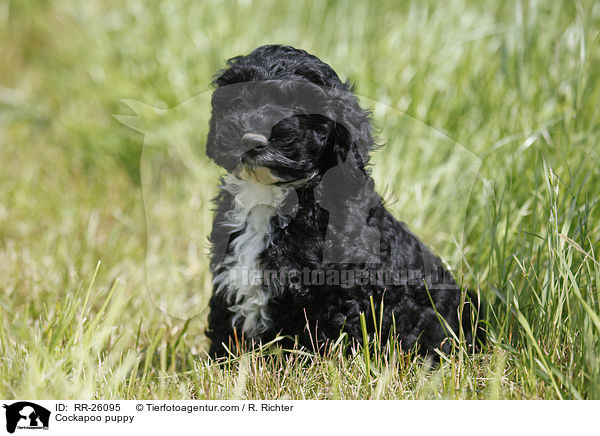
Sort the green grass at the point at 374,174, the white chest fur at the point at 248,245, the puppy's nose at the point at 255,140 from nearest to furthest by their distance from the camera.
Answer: the puppy's nose at the point at 255,140
the white chest fur at the point at 248,245
the green grass at the point at 374,174

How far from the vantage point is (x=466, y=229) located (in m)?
3.63

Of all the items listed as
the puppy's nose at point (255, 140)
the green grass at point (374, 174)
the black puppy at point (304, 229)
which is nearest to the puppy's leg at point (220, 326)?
the black puppy at point (304, 229)

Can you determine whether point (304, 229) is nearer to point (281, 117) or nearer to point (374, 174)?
point (281, 117)

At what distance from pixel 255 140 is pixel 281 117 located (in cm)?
13

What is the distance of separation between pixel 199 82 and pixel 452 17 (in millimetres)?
2320

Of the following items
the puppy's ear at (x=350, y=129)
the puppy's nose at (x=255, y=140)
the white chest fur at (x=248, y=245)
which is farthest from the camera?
the white chest fur at (x=248, y=245)

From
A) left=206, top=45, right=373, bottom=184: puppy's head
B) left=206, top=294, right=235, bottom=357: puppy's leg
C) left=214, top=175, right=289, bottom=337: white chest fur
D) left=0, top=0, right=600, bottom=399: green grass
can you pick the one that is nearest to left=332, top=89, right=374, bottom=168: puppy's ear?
left=206, top=45, right=373, bottom=184: puppy's head

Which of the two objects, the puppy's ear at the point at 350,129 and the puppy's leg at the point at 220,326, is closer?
the puppy's ear at the point at 350,129

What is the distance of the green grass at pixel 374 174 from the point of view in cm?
275
